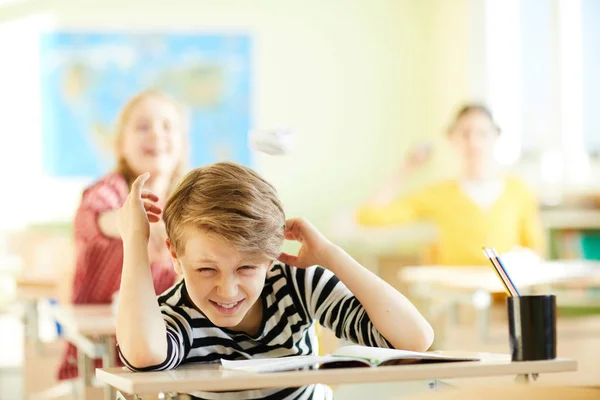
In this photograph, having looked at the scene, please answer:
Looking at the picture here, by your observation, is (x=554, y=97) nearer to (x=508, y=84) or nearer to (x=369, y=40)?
(x=508, y=84)

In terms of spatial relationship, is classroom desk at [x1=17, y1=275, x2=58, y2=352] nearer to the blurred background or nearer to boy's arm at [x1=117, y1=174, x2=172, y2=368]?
the blurred background

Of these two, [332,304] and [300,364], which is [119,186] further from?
[300,364]

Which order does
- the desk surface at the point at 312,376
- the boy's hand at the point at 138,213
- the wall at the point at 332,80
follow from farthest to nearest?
the wall at the point at 332,80
the boy's hand at the point at 138,213
the desk surface at the point at 312,376

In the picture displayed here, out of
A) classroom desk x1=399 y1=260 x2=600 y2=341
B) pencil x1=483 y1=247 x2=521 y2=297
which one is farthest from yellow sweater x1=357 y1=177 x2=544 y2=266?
pencil x1=483 y1=247 x2=521 y2=297

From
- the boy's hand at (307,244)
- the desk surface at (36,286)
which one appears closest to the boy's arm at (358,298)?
the boy's hand at (307,244)

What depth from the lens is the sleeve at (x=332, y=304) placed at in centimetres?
159

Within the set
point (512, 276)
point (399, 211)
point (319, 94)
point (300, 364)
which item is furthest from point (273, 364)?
point (319, 94)

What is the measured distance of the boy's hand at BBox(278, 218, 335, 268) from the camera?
1.60 m

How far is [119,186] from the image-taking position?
3082 mm

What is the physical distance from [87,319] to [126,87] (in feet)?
13.5

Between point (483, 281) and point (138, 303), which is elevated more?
point (483, 281)

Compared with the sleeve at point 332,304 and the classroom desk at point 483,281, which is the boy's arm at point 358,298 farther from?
the classroom desk at point 483,281

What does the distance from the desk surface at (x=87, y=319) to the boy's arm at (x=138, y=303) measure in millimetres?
833

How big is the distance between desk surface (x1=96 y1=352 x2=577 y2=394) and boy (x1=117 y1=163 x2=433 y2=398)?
5.2 inches
